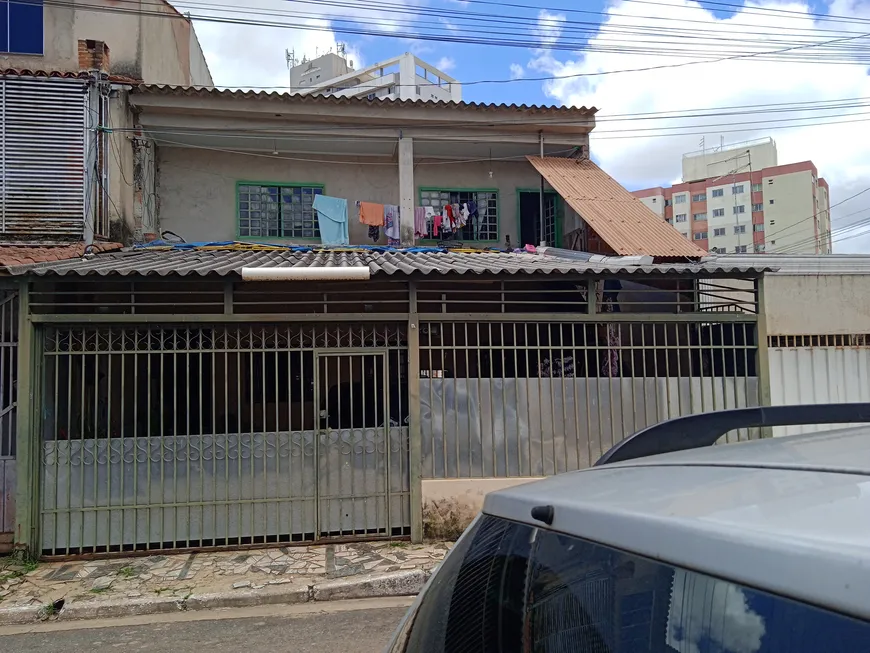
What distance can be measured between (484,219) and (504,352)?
14.7 feet

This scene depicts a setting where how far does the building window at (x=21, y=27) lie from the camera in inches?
378

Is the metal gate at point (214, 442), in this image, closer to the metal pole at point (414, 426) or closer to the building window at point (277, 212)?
the metal pole at point (414, 426)

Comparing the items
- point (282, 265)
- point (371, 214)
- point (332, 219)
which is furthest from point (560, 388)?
point (332, 219)

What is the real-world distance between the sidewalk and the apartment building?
51.0 meters

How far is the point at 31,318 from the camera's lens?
603 cm

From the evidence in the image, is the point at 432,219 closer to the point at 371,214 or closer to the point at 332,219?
the point at 371,214

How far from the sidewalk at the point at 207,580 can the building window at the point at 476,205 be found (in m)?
6.03

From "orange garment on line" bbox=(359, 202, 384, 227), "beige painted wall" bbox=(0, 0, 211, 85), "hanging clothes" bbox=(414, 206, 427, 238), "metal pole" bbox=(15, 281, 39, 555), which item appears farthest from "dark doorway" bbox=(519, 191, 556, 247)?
"metal pole" bbox=(15, 281, 39, 555)

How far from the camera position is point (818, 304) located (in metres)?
9.62

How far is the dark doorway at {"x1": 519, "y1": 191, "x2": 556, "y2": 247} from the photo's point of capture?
1090 cm

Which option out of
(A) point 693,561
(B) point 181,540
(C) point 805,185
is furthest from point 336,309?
(C) point 805,185

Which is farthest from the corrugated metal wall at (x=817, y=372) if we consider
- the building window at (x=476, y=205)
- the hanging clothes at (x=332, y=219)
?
the hanging clothes at (x=332, y=219)

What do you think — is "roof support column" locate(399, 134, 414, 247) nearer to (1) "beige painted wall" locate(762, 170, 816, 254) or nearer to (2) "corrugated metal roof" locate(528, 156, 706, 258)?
(2) "corrugated metal roof" locate(528, 156, 706, 258)

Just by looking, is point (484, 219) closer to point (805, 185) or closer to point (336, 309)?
point (336, 309)
